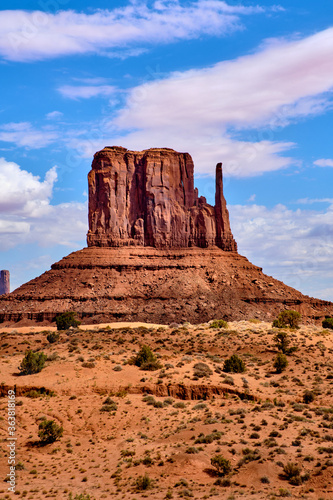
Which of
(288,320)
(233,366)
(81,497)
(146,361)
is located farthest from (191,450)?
(288,320)

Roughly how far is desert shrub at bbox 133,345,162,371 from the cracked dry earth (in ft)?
2.14

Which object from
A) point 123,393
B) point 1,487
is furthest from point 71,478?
point 123,393

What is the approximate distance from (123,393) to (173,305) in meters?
65.4

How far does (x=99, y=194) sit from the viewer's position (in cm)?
12350

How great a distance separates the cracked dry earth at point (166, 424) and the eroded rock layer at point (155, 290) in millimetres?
51252

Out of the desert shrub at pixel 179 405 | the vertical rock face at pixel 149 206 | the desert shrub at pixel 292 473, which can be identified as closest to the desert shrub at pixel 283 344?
the desert shrub at pixel 179 405

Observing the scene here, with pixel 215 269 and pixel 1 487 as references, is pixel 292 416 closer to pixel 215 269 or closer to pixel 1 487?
pixel 1 487

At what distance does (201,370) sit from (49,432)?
11.9 meters

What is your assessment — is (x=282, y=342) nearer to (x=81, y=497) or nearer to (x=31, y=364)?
(x=31, y=364)

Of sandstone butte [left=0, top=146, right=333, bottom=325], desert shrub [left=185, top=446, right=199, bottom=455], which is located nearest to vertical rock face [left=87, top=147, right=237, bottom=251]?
sandstone butte [left=0, top=146, right=333, bottom=325]

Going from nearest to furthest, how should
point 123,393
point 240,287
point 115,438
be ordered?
point 115,438, point 123,393, point 240,287

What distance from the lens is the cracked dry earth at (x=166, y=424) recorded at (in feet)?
74.8

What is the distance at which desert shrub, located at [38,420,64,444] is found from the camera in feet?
90.7

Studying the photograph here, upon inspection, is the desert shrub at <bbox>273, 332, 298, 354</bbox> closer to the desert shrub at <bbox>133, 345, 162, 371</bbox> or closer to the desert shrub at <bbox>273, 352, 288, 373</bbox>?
the desert shrub at <bbox>273, 352, 288, 373</bbox>
